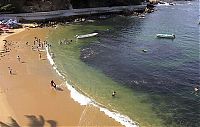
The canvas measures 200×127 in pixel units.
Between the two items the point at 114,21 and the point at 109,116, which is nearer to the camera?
the point at 109,116

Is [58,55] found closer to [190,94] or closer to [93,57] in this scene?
[93,57]

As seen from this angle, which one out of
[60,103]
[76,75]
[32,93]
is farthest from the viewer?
[76,75]

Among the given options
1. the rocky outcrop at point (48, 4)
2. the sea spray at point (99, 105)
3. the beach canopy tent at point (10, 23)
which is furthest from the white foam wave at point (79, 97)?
the rocky outcrop at point (48, 4)

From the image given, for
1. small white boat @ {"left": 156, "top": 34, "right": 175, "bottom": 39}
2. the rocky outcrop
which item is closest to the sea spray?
A: small white boat @ {"left": 156, "top": 34, "right": 175, "bottom": 39}

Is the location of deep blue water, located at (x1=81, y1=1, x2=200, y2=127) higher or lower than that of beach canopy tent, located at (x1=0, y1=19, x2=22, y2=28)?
lower

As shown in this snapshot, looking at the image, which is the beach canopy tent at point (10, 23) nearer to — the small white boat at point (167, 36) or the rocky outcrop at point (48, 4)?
the rocky outcrop at point (48, 4)

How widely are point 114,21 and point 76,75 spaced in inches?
1665

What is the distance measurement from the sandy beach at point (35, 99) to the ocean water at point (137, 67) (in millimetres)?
2373

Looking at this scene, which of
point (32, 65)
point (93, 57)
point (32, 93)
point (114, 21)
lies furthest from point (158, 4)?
point (32, 93)

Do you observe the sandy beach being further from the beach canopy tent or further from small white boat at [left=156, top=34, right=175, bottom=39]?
small white boat at [left=156, top=34, right=175, bottom=39]

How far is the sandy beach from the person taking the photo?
128 feet

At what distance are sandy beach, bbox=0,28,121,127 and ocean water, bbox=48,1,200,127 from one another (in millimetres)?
2373

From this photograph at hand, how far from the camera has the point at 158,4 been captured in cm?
12281

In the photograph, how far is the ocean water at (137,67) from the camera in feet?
140
